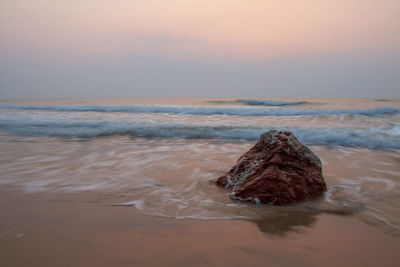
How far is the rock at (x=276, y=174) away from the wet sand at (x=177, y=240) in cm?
31

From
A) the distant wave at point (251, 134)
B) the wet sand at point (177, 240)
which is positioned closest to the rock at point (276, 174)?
the wet sand at point (177, 240)

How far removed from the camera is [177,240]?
1.70 m

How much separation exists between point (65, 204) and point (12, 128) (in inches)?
271

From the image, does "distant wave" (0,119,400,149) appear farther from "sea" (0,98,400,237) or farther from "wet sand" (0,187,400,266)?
"wet sand" (0,187,400,266)

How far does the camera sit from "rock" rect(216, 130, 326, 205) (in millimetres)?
2379

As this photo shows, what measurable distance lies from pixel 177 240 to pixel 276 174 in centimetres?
113

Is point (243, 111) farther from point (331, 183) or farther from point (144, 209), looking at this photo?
point (144, 209)

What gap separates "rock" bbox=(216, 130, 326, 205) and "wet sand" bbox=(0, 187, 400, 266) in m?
0.31

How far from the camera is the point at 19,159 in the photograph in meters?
4.06

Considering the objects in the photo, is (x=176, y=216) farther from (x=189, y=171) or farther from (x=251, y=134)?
(x=251, y=134)

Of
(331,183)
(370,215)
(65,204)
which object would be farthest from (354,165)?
(65,204)

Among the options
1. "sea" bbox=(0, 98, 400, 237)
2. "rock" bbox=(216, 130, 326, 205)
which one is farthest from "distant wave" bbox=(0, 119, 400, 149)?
"rock" bbox=(216, 130, 326, 205)

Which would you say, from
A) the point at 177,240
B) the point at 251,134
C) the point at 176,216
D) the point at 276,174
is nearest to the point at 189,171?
the point at 276,174

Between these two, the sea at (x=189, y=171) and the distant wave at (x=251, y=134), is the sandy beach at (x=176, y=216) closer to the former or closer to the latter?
the sea at (x=189, y=171)
